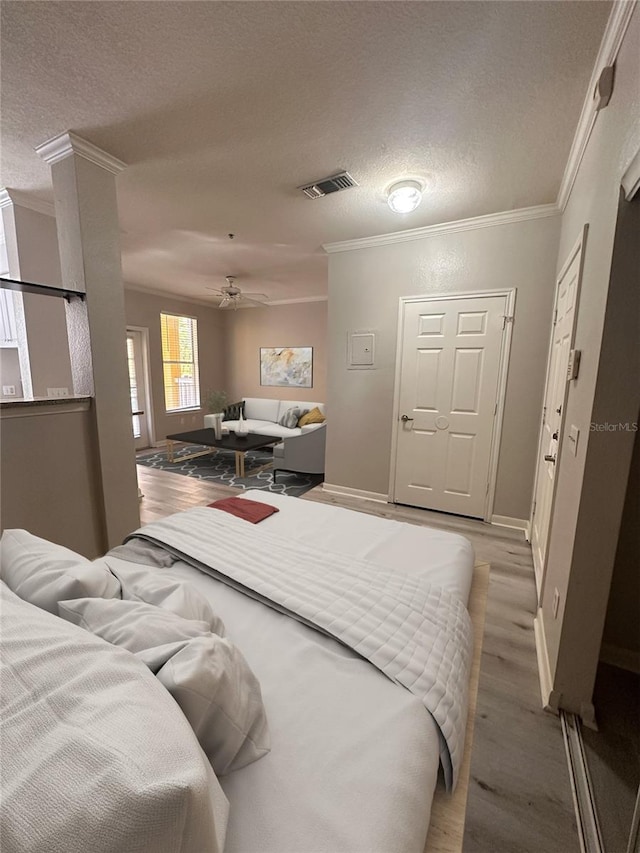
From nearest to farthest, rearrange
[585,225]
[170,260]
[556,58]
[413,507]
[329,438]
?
[556,58] → [585,225] → [413,507] → [329,438] → [170,260]

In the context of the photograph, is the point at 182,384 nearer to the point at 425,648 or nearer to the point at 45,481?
the point at 45,481

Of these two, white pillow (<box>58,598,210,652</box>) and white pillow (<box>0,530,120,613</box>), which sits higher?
white pillow (<box>0,530,120,613</box>)

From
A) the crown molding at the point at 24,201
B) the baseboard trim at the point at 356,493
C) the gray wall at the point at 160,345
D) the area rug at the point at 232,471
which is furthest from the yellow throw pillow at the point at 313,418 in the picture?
the crown molding at the point at 24,201

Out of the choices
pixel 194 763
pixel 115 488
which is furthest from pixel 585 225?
pixel 115 488

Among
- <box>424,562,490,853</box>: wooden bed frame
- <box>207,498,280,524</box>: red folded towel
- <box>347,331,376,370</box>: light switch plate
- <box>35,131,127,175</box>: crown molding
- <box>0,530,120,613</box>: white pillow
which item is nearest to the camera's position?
<box>424,562,490,853</box>: wooden bed frame

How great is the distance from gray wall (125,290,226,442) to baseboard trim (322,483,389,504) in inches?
142

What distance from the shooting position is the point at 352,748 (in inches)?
29.6

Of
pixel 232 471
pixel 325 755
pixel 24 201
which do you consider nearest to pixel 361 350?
pixel 232 471

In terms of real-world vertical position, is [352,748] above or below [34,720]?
below

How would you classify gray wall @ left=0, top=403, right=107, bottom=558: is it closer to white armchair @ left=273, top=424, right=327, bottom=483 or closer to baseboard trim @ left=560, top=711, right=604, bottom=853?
white armchair @ left=273, top=424, right=327, bottom=483

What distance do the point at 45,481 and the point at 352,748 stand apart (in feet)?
7.00

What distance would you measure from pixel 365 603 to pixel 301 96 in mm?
2215

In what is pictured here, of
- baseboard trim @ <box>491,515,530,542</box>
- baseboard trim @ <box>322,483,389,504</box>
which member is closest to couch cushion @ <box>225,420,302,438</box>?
baseboard trim @ <box>322,483,389,504</box>

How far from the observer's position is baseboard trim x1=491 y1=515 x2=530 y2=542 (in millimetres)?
3054
